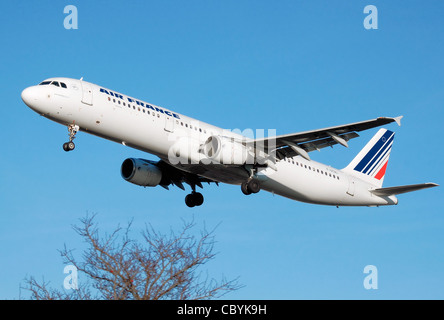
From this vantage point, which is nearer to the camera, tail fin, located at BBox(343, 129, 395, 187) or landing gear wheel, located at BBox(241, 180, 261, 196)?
landing gear wheel, located at BBox(241, 180, 261, 196)

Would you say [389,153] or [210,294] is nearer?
[210,294]

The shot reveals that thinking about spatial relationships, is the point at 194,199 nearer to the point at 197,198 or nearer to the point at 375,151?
the point at 197,198

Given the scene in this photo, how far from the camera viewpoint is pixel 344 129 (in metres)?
30.3

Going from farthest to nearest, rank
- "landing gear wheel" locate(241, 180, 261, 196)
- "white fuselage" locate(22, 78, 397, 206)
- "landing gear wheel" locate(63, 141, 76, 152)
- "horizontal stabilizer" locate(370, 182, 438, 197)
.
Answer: "horizontal stabilizer" locate(370, 182, 438, 197) → "landing gear wheel" locate(241, 180, 261, 196) → "landing gear wheel" locate(63, 141, 76, 152) → "white fuselage" locate(22, 78, 397, 206)

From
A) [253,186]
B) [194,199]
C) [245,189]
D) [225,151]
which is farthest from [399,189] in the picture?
[194,199]

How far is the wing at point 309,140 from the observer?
2989cm

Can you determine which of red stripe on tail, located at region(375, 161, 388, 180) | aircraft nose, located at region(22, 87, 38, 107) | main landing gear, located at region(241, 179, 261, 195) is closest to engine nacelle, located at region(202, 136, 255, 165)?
main landing gear, located at region(241, 179, 261, 195)

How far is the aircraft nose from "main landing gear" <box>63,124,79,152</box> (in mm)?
2088

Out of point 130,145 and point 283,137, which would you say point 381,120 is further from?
point 130,145

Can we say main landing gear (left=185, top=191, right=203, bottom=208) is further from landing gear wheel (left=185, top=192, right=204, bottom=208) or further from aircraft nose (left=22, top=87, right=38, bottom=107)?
aircraft nose (left=22, top=87, right=38, bottom=107)

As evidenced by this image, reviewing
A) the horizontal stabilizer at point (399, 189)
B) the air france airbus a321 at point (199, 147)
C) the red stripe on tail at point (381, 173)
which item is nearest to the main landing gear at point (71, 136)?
the air france airbus a321 at point (199, 147)

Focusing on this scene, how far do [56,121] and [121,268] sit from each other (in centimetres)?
1290

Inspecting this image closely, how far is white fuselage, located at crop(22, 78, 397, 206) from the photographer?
29.2 metres
